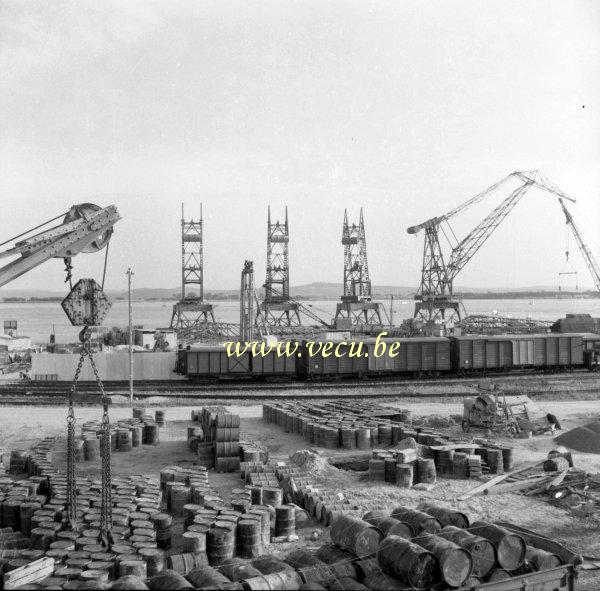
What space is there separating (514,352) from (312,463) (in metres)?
26.0

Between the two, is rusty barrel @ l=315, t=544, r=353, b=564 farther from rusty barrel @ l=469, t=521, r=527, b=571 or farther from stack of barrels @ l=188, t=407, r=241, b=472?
stack of barrels @ l=188, t=407, r=241, b=472

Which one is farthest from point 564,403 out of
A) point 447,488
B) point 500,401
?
point 447,488

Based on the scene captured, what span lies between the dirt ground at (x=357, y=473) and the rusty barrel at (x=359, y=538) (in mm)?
2647

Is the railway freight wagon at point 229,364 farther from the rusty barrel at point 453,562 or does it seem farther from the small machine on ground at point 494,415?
the rusty barrel at point 453,562

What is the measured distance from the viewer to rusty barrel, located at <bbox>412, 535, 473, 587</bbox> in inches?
358

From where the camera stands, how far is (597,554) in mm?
12422

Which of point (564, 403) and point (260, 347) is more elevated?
point (260, 347)

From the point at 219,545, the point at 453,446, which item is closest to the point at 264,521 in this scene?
the point at 219,545

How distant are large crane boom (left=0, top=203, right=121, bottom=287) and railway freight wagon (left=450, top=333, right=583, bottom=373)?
101 feet

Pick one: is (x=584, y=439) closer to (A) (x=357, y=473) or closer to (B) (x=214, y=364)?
(A) (x=357, y=473)

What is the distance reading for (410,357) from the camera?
3916 cm

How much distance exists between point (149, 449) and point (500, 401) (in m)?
13.1

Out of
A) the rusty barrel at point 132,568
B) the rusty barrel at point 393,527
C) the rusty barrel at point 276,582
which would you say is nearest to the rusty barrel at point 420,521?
the rusty barrel at point 393,527

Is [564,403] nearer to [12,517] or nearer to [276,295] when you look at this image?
[12,517]
